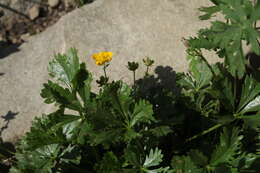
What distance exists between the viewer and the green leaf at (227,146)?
6.01 ft

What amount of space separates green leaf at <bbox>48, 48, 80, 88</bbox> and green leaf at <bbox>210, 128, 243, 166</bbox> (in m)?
0.87

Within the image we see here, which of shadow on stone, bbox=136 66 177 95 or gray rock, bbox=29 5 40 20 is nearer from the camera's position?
shadow on stone, bbox=136 66 177 95

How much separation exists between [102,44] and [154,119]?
1166 mm

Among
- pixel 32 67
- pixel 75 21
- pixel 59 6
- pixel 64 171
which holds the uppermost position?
pixel 59 6

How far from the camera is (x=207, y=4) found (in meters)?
3.03

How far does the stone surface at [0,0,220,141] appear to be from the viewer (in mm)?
2786

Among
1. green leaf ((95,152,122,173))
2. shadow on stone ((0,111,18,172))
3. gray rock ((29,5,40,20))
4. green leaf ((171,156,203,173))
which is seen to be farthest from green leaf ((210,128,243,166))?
gray rock ((29,5,40,20))

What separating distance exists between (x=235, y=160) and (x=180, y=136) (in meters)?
0.61

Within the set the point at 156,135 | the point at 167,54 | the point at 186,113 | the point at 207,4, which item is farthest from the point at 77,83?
the point at 207,4

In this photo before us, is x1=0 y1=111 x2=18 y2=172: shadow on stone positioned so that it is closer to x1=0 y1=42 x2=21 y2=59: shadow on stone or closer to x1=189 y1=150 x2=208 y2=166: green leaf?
x1=0 y1=42 x2=21 y2=59: shadow on stone

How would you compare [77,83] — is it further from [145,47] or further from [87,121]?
[145,47]

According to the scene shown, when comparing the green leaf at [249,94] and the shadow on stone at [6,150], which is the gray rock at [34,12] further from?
the green leaf at [249,94]

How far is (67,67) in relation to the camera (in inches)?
86.4

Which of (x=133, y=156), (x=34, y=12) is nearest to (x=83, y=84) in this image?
(x=133, y=156)
